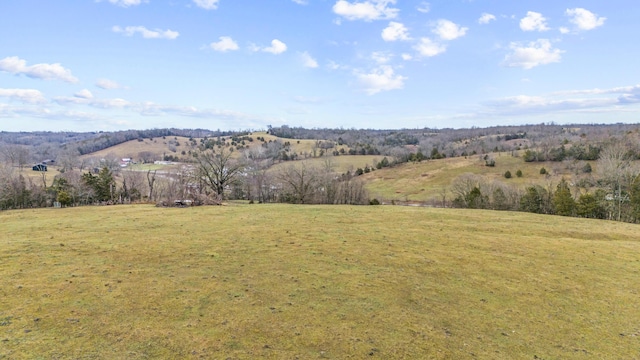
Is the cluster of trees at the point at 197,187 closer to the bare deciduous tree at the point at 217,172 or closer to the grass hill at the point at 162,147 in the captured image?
the bare deciduous tree at the point at 217,172

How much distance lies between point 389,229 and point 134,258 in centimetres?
1518

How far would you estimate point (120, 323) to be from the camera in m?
9.11

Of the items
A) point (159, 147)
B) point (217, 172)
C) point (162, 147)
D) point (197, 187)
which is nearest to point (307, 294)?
point (197, 187)

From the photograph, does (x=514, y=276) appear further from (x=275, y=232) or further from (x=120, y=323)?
(x=120, y=323)

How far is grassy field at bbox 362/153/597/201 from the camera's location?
76.1 m

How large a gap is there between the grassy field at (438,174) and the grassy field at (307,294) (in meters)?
54.6

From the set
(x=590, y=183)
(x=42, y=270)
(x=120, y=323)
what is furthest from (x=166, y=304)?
(x=590, y=183)

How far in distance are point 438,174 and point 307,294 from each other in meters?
86.9

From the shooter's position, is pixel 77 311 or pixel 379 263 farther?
pixel 379 263

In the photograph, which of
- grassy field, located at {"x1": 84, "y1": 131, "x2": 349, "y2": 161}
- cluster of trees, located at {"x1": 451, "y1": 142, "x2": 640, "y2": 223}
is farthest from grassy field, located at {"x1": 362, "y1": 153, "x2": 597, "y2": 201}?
grassy field, located at {"x1": 84, "y1": 131, "x2": 349, "y2": 161}

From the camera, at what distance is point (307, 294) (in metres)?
11.5

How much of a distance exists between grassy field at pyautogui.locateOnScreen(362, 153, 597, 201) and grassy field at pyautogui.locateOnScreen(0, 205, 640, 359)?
2148 inches

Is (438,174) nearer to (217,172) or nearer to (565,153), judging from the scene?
(565,153)

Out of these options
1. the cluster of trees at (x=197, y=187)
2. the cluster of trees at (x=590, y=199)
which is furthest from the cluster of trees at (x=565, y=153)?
the cluster of trees at (x=197, y=187)
